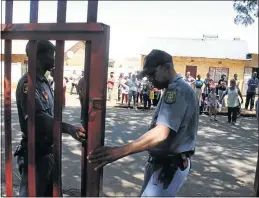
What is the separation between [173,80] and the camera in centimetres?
228

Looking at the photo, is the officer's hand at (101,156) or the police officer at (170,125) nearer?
the officer's hand at (101,156)

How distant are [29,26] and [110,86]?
14569 millimetres

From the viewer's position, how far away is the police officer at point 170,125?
6.83 feet

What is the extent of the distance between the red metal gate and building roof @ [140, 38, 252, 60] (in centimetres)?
2078

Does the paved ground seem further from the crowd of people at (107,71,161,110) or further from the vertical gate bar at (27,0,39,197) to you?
the crowd of people at (107,71,161,110)

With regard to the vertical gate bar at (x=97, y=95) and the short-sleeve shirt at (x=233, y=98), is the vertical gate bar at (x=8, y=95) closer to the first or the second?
the vertical gate bar at (x=97, y=95)

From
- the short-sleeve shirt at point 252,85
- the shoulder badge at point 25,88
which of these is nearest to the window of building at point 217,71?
the short-sleeve shirt at point 252,85

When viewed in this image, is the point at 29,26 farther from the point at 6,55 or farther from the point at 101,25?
the point at 101,25

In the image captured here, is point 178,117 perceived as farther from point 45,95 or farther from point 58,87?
point 45,95

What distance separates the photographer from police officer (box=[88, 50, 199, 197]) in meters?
2.08

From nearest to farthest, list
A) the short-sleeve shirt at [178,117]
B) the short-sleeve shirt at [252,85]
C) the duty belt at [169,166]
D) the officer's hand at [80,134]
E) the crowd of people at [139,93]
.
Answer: the officer's hand at [80,134] < the short-sleeve shirt at [178,117] < the duty belt at [169,166] < the crowd of people at [139,93] < the short-sleeve shirt at [252,85]

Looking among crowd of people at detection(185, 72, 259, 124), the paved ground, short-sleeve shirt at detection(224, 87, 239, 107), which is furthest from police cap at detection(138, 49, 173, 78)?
short-sleeve shirt at detection(224, 87, 239, 107)

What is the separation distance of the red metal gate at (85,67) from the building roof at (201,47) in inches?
818

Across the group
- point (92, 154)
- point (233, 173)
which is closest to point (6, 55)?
point (92, 154)
